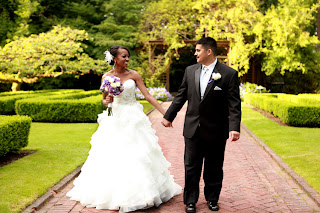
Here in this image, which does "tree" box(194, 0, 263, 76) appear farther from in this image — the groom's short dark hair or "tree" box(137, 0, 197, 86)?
the groom's short dark hair

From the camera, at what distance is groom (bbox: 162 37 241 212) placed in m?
4.35

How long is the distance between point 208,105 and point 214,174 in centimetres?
90

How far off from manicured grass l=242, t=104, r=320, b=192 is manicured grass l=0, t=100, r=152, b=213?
13.6 ft

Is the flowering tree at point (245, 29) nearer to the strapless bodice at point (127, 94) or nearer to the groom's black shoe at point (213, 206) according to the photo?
the strapless bodice at point (127, 94)

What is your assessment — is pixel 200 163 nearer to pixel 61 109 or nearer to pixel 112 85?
pixel 112 85

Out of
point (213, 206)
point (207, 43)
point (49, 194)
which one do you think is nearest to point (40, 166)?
point (49, 194)

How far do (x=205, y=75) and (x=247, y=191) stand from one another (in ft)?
6.69

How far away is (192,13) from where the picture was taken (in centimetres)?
2995

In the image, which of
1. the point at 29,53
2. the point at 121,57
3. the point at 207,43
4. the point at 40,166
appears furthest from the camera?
the point at 29,53

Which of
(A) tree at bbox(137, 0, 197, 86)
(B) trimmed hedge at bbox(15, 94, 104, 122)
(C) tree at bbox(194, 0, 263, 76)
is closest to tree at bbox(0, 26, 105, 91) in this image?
(B) trimmed hedge at bbox(15, 94, 104, 122)

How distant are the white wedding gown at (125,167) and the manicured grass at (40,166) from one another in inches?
28.4

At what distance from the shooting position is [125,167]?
461cm

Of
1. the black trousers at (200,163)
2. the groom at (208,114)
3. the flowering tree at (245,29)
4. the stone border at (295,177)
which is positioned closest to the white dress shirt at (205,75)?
the groom at (208,114)

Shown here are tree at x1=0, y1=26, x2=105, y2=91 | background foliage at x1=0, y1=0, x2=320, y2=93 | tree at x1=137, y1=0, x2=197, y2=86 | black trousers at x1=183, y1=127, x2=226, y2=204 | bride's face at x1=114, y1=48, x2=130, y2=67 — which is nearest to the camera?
black trousers at x1=183, y1=127, x2=226, y2=204
